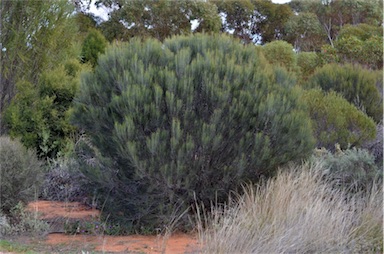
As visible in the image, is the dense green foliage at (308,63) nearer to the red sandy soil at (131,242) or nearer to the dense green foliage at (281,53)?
the dense green foliage at (281,53)

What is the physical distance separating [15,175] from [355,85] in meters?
8.06

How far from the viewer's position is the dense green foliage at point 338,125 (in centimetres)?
938

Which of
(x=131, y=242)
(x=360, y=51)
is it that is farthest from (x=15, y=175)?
(x=360, y=51)

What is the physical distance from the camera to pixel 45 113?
366 inches

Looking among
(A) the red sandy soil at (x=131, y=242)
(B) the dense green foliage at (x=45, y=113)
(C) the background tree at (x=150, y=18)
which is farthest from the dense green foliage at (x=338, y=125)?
(C) the background tree at (x=150, y=18)

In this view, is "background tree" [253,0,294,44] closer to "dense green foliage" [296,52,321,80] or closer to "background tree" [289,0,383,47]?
"background tree" [289,0,383,47]

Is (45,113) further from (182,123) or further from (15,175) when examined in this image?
(182,123)

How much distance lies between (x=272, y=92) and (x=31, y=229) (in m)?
3.27

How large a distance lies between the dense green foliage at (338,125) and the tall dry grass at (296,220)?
8.88 ft

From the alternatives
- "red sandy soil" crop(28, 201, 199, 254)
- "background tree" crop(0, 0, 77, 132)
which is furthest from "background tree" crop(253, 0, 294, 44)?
"red sandy soil" crop(28, 201, 199, 254)

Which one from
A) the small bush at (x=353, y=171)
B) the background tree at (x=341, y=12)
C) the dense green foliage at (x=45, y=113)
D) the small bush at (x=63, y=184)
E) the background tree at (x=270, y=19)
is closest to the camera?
the small bush at (x=353, y=171)

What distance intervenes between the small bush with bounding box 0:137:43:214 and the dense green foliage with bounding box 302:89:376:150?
4.91 meters

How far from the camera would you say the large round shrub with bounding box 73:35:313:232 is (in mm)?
5961

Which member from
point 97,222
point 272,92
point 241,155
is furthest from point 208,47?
point 97,222
